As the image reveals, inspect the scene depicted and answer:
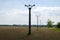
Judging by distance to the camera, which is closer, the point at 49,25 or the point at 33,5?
the point at 33,5

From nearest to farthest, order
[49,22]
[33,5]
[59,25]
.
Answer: [33,5] → [59,25] → [49,22]

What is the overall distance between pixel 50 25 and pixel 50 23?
3.19 m

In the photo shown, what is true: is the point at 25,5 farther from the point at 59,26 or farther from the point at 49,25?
the point at 49,25

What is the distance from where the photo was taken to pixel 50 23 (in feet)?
463

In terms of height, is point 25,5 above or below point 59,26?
above

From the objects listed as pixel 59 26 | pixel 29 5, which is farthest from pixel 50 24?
pixel 29 5

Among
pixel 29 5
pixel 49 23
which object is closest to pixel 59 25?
pixel 49 23

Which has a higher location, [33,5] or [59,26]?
[33,5]

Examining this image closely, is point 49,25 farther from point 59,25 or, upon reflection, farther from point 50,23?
point 59,25

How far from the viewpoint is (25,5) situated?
38375mm

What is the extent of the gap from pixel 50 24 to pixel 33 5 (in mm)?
105461

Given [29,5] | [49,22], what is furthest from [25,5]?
[49,22]

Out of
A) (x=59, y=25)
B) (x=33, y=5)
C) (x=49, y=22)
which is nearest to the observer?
(x=33, y=5)

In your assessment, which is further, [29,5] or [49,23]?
[49,23]
